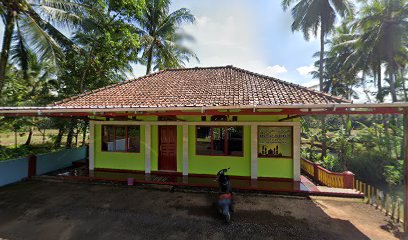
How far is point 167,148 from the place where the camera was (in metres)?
8.98

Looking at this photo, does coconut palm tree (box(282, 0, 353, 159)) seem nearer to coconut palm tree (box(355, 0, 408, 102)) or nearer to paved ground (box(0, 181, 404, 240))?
coconut palm tree (box(355, 0, 408, 102))

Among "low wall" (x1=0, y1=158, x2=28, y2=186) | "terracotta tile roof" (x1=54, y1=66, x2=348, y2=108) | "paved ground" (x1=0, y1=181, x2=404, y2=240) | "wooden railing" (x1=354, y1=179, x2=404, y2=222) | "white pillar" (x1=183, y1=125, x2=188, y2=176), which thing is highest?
"terracotta tile roof" (x1=54, y1=66, x2=348, y2=108)

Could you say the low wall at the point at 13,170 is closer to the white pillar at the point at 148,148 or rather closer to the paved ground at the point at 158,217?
the paved ground at the point at 158,217

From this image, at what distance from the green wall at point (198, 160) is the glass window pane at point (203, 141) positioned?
0.17 meters

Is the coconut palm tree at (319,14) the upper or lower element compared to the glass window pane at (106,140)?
upper

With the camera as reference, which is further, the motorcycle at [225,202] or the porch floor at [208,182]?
the porch floor at [208,182]

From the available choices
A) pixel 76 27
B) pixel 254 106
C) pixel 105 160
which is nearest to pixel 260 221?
pixel 254 106

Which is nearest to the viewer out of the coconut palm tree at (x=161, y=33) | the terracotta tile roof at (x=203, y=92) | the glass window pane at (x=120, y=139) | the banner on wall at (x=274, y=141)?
the terracotta tile roof at (x=203, y=92)

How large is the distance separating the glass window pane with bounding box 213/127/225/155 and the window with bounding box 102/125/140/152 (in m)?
3.43

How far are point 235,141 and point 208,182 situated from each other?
76.7 inches

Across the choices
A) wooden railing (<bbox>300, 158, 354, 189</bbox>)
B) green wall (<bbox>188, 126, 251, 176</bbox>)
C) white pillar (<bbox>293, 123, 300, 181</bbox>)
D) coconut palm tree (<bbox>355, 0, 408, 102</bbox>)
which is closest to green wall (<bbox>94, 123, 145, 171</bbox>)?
green wall (<bbox>188, 126, 251, 176</bbox>)

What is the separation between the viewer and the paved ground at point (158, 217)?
4.75 metres

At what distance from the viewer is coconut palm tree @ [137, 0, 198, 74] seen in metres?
14.8

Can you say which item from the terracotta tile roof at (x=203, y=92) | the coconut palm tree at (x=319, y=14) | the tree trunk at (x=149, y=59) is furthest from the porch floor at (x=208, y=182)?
the coconut palm tree at (x=319, y=14)
